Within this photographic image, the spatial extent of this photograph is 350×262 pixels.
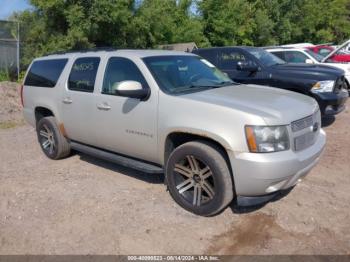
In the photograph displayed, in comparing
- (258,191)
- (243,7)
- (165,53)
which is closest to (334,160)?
(258,191)

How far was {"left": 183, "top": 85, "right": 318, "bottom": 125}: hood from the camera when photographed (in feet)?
12.8

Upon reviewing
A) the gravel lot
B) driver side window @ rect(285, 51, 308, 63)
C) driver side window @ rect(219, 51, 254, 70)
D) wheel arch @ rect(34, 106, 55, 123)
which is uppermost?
driver side window @ rect(285, 51, 308, 63)

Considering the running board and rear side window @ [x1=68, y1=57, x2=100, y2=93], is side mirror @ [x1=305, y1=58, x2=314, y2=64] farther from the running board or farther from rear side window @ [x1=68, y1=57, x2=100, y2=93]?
the running board

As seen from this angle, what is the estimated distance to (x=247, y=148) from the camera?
12.5 feet

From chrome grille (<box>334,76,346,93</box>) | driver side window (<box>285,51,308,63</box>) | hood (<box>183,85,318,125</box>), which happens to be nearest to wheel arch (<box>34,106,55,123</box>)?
hood (<box>183,85,318,125</box>)

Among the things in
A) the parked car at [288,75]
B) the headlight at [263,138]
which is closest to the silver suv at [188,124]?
the headlight at [263,138]

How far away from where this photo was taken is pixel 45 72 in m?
6.41

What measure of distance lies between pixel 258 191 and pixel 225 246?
626mm

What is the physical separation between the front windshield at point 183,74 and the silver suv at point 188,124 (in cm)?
1

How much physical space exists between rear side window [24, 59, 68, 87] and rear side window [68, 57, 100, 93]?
37 centimetres

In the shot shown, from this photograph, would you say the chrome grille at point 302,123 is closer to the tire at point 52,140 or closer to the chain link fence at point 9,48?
the tire at point 52,140

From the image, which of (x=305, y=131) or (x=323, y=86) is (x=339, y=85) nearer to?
(x=323, y=86)

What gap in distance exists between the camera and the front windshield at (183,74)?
4.70 m

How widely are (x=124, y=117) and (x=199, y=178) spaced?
4.16 feet
